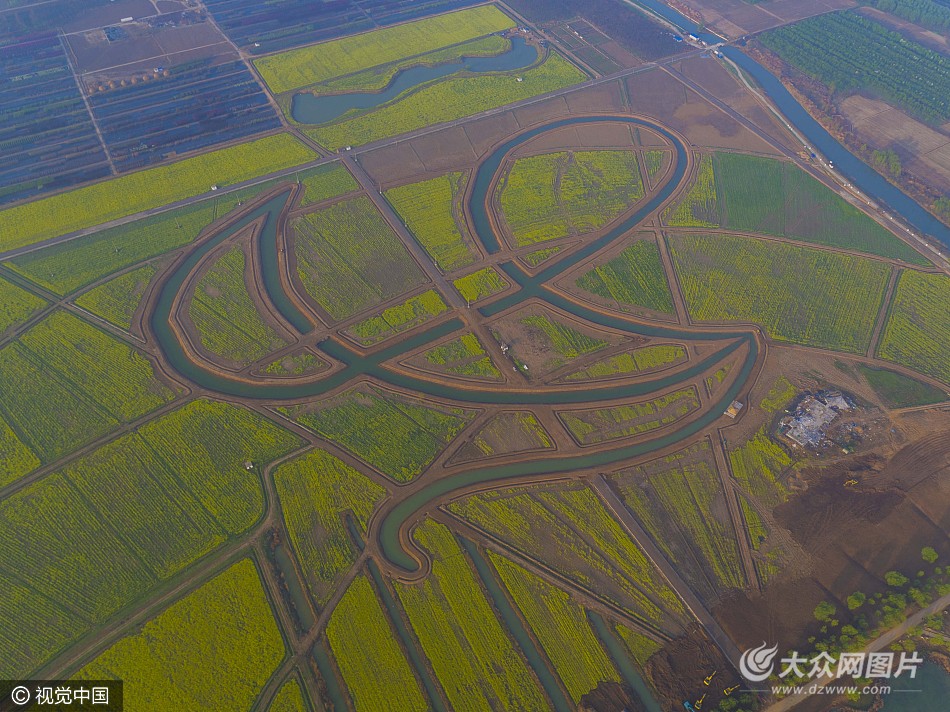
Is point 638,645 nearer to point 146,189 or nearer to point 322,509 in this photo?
point 322,509

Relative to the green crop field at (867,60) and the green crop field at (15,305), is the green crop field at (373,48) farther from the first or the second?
the green crop field at (867,60)

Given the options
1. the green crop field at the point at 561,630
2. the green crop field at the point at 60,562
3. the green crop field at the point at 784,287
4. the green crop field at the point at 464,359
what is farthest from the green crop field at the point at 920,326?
the green crop field at the point at 60,562

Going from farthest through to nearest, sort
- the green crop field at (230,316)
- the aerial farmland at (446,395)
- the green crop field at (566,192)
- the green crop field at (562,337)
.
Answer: the green crop field at (566,192)
the green crop field at (562,337)
the green crop field at (230,316)
the aerial farmland at (446,395)

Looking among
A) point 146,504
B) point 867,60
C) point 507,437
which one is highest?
point 867,60

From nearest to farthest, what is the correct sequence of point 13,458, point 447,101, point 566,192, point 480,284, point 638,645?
point 638,645 < point 13,458 < point 480,284 < point 566,192 < point 447,101

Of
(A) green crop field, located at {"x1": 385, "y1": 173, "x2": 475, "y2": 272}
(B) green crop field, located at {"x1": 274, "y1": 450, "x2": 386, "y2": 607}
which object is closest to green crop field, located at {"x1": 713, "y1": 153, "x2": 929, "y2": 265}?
(A) green crop field, located at {"x1": 385, "y1": 173, "x2": 475, "y2": 272}

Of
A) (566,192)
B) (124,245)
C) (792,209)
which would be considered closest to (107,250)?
(124,245)
